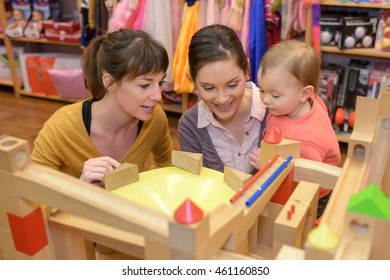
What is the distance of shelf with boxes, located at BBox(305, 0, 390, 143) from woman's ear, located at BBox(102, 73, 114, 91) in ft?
4.98

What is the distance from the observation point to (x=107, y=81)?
1.25 metres

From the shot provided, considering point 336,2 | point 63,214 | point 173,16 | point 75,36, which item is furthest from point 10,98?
point 63,214

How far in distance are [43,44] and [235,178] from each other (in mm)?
3376

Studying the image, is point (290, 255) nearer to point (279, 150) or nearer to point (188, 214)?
point (188, 214)

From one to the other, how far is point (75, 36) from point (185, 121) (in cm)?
221

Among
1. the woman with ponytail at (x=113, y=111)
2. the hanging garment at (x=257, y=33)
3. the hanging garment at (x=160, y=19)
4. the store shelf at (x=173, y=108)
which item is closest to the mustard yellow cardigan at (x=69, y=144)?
the woman with ponytail at (x=113, y=111)

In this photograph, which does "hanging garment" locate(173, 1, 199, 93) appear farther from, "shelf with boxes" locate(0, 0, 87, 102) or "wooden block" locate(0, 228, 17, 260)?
"wooden block" locate(0, 228, 17, 260)

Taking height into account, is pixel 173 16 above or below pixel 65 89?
above

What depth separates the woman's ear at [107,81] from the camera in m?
1.24

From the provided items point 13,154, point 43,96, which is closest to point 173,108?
point 43,96

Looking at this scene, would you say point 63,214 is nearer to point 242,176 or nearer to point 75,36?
point 242,176

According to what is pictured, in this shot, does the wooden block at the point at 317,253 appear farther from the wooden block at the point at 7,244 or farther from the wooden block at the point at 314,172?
the wooden block at the point at 7,244

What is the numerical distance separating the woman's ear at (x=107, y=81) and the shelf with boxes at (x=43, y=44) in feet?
5.53

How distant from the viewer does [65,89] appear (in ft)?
11.2
